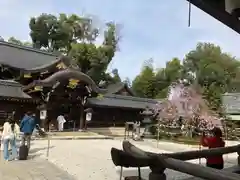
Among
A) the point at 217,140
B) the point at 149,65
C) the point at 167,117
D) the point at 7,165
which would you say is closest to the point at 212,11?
the point at 217,140

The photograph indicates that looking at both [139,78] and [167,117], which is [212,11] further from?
[139,78]

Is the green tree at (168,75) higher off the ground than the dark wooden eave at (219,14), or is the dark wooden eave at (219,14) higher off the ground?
the green tree at (168,75)

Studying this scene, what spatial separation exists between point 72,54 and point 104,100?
454 inches

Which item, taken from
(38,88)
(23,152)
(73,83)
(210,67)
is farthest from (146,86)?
(23,152)

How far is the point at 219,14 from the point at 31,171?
738 centimetres

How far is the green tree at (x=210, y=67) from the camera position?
153ft

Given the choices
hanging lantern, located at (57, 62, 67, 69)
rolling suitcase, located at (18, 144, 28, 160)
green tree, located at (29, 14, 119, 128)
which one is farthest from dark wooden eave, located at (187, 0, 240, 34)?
green tree, located at (29, 14, 119, 128)

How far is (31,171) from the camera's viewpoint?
8.77 m

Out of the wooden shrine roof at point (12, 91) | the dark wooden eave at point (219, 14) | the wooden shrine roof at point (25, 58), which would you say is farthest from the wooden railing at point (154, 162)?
the wooden shrine roof at point (25, 58)

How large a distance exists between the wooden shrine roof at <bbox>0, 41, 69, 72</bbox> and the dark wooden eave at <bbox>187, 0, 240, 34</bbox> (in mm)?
20880

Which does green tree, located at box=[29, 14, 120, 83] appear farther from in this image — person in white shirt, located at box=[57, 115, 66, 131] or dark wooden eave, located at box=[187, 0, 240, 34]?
dark wooden eave, located at box=[187, 0, 240, 34]

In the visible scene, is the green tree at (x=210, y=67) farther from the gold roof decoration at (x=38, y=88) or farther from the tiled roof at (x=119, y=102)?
the gold roof decoration at (x=38, y=88)

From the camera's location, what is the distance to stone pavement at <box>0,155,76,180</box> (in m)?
8.07

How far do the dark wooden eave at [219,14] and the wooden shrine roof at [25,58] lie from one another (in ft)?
68.5
